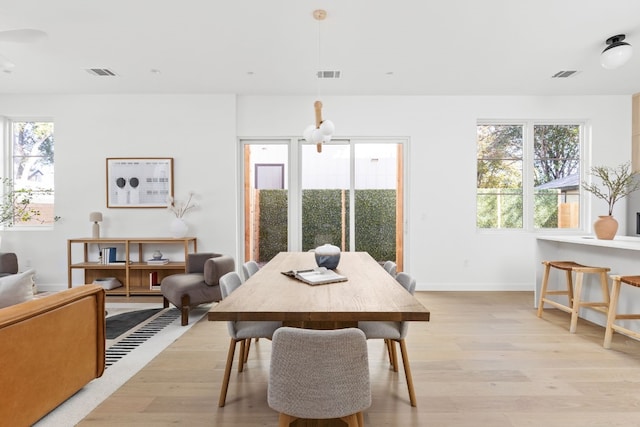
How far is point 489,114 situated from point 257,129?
341cm

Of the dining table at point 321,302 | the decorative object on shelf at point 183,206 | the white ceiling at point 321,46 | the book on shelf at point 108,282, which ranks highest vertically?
the white ceiling at point 321,46

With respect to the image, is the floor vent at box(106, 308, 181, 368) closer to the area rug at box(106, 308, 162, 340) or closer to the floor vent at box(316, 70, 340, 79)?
the area rug at box(106, 308, 162, 340)

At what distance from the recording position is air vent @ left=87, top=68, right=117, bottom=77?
418cm

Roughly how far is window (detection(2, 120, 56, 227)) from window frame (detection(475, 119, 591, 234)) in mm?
6285

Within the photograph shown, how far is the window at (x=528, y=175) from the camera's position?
17.3ft

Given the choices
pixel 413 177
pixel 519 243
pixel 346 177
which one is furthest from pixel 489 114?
pixel 346 177

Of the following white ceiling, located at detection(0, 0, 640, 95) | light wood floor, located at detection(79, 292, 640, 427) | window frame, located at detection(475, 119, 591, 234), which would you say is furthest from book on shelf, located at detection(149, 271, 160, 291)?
window frame, located at detection(475, 119, 591, 234)

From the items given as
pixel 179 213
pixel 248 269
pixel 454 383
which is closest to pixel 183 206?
pixel 179 213

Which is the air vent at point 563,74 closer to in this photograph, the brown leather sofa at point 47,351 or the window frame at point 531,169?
the window frame at point 531,169

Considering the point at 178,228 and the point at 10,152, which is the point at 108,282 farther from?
the point at 10,152

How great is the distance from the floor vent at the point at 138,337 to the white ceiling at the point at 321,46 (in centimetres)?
281

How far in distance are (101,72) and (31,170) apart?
7.04ft

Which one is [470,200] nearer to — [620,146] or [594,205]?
[594,205]

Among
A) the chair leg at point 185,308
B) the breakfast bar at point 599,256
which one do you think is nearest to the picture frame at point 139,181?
the chair leg at point 185,308
